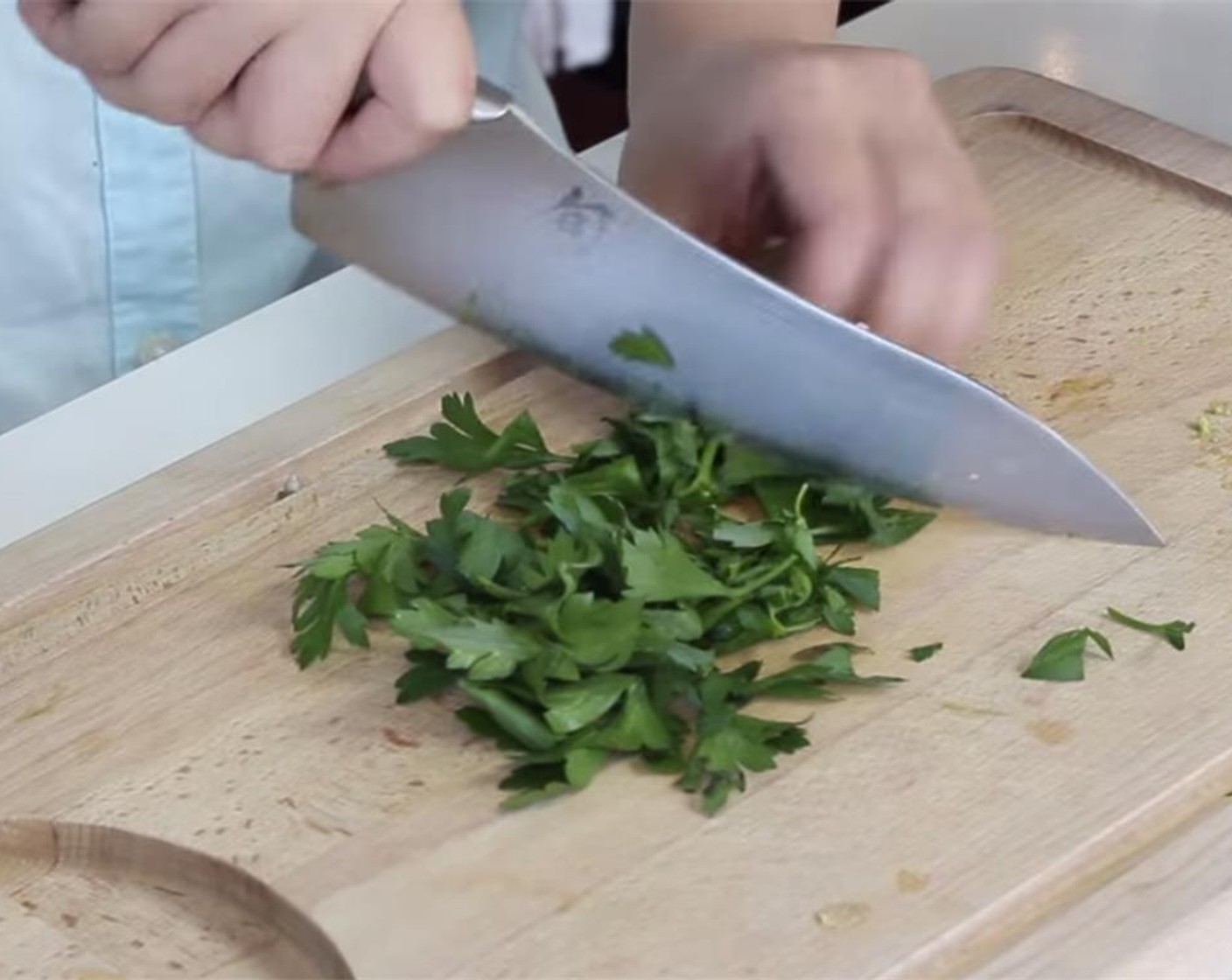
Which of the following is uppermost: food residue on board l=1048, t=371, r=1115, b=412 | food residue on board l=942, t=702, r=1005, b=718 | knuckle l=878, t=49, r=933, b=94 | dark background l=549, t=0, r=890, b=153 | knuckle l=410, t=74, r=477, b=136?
knuckle l=410, t=74, r=477, b=136

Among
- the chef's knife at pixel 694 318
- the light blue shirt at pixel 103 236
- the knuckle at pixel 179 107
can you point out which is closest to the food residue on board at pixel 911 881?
the chef's knife at pixel 694 318

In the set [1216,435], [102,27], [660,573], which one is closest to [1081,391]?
[1216,435]

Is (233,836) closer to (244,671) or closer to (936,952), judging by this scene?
(244,671)

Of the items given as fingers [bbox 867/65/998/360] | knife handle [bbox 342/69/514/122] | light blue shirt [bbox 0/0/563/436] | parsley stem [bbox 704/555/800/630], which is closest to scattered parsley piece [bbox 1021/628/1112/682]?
parsley stem [bbox 704/555/800/630]

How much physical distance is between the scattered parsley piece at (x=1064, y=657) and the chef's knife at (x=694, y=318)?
0.09m

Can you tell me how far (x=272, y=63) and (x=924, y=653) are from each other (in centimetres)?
39

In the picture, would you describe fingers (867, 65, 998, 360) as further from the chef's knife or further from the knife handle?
the knife handle

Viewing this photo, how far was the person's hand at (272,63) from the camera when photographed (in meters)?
1.00

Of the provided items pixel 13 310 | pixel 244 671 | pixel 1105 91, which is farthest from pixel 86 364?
pixel 1105 91

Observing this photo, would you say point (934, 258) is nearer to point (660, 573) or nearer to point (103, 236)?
point (660, 573)

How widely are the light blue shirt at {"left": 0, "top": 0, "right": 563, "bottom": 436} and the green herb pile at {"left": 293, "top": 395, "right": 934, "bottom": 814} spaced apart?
1.16 ft

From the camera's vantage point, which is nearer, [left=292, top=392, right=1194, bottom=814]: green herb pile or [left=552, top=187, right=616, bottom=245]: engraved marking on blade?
[left=292, top=392, right=1194, bottom=814]: green herb pile

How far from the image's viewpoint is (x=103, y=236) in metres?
1.44

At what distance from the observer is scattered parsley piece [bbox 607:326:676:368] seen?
1.14 metres
